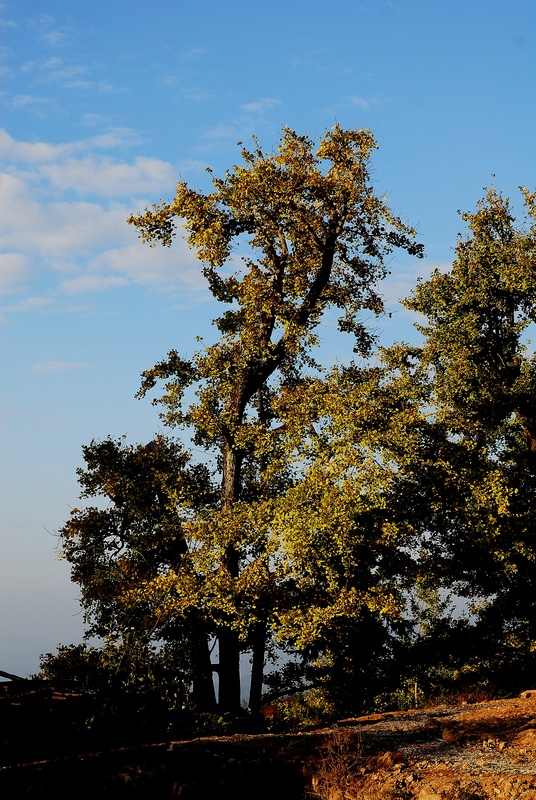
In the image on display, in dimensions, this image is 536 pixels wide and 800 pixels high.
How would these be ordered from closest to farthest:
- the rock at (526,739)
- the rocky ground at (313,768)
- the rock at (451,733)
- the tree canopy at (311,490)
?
the rocky ground at (313,768)
the rock at (526,739)
the rock at (451,733)
the tree canopy at (311,490)

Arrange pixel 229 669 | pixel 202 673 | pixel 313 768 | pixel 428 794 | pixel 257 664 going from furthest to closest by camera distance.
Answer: pixel 257 664 < pixel 229 669 < pixel 202 673 < pixel 313 768 < pixel 428 794

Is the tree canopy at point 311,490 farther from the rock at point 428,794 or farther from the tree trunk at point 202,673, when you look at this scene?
the rock at point 428,794

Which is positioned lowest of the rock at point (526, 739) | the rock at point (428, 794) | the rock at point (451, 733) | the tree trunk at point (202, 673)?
the rock at point (428, 794)

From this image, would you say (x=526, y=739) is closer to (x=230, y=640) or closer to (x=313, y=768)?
(x=313, y=768)

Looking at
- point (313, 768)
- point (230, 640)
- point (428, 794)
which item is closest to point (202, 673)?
point (230, 640)

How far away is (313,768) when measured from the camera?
525 inches

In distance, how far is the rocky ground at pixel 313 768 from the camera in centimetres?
1212

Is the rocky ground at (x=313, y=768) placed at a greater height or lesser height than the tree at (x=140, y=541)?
lesser

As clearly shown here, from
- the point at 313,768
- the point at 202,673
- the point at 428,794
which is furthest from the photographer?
the point at 202,673

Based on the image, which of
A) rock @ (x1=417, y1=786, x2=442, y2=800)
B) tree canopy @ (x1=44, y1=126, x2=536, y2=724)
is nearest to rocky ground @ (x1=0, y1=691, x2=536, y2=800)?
rock @ (x1=417, y1=786, x2=442, y2=800)

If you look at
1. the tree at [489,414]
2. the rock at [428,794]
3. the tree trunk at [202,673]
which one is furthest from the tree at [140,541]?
the rock at [428,794]

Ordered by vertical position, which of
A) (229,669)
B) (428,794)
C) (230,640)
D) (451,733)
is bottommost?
(428,794)

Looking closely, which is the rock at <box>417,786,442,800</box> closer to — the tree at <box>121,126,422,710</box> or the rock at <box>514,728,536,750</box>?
the rock at <box>514,728,536,750</box>

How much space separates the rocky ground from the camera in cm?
1212
